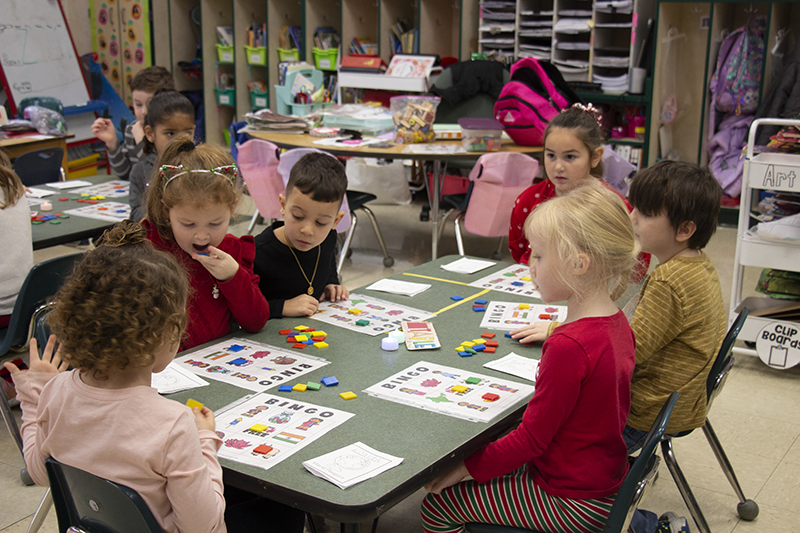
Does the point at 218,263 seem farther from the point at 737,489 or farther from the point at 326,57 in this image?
the point at 326,57

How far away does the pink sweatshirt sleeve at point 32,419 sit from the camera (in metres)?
1.28

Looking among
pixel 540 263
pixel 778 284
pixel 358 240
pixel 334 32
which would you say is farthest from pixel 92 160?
pixel 540 263

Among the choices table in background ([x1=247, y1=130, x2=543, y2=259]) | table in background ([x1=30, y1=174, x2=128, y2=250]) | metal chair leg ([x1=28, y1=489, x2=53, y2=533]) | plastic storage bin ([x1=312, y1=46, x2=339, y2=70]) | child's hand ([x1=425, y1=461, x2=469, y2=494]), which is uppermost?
plastic storage bin ([x1=312, y1=46, x2=339, y2=70])

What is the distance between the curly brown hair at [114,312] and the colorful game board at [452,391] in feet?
1.86

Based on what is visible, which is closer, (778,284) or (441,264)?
(441,264)

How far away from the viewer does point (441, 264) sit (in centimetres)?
265

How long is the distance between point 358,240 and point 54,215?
2573mm

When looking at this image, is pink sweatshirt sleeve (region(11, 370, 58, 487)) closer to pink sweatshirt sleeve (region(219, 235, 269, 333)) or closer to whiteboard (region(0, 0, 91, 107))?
pink sweatshirt sleeve (region(219, 235, 269, 333))

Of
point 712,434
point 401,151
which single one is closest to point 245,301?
point 712,434

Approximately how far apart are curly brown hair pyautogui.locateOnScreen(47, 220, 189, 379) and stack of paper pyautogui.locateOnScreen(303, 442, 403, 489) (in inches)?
13.3

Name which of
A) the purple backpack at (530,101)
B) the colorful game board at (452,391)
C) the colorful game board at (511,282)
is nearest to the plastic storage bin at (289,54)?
the purple backpack at (530,101)

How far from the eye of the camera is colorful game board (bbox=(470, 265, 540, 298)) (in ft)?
7.70

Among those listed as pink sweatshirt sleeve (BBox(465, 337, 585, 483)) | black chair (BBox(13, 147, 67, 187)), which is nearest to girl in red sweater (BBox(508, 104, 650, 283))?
pink sweatshirt sleeve (BBox(465, 337, 585, 483))

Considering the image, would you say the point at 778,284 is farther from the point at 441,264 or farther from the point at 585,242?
the point at 585,242
